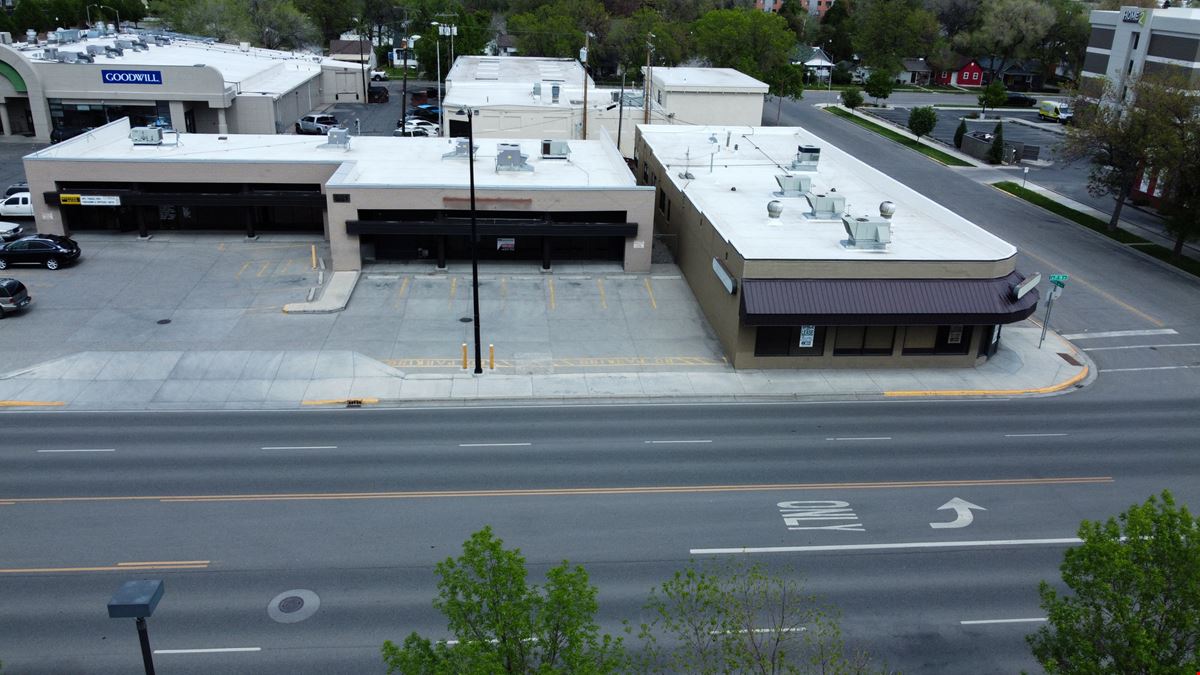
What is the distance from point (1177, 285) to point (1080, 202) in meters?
17.8

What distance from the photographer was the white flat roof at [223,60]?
70.5 m

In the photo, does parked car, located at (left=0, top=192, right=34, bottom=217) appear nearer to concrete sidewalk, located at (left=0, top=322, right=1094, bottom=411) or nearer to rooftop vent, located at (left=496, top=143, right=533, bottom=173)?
concrete sidewalk, located at (left=0, top=322, right=1094, bottom=411)

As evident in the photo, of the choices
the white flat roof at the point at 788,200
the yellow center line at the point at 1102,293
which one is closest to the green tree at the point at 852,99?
the white flat roof at the point at 788,200

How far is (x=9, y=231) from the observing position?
45344 millimetres

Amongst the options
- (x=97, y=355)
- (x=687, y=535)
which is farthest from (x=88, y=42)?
(x=687, y=535)

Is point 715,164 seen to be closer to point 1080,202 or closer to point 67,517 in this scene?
point 1080,202

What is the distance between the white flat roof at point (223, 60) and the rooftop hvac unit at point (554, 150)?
35.0 m

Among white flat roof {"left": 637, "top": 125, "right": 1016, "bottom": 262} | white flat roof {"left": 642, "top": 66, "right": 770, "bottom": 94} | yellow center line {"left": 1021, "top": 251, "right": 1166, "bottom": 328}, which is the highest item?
white flat roof {"left": 642, "top": 66, "right": 770, "bottom": 94}

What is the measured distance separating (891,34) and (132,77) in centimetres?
9333

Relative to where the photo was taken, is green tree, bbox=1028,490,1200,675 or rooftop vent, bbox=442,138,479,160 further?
rooftop vent, bbox=442,138,479,160

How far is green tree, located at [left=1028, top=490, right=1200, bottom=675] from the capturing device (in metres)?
12.6

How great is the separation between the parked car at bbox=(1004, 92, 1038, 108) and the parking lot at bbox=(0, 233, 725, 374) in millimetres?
83094

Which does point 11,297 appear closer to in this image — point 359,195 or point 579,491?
point 359,195

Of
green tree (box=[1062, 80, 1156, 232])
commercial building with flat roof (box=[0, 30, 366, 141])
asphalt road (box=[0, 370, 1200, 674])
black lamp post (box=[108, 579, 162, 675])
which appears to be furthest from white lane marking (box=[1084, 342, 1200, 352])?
commercial building with flat roof (box=[0, 30, 366, 141])
